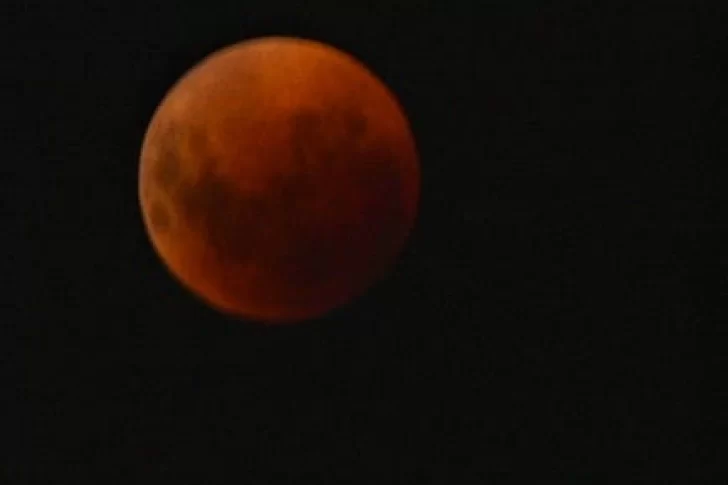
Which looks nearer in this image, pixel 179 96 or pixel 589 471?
pixel 179 96

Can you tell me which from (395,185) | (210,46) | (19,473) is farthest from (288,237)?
(19,473)

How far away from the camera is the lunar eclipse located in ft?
4.50

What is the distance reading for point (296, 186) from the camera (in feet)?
4.56

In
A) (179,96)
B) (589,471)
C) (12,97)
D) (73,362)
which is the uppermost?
(12,97)

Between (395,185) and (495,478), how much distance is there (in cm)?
63

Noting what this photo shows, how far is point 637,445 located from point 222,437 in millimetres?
750

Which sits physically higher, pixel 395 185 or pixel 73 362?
pixel 395 185

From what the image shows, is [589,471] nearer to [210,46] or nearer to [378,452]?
[378,452]

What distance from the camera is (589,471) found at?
5.93 ft

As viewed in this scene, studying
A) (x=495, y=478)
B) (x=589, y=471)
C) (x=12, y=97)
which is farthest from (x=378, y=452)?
(x=12, y=97)

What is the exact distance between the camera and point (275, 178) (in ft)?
4.52

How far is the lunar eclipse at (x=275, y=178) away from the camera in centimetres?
137

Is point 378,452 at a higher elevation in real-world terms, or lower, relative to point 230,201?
lower

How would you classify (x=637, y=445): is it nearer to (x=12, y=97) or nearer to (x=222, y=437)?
(x=222, y=437)
